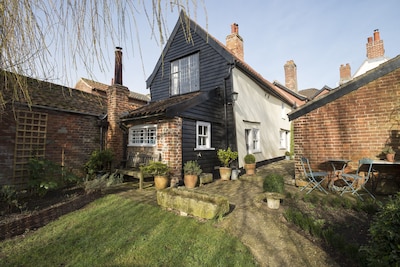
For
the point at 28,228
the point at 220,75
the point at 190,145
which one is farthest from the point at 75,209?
the point at 220,75

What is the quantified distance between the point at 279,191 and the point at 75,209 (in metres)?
5.47

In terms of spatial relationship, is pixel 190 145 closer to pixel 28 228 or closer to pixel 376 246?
pixel 28 228

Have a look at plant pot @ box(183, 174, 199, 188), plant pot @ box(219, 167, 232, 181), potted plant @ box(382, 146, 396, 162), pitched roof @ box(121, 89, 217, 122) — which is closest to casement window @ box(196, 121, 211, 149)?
pitched roof @ box(121, 89, 217, 122)

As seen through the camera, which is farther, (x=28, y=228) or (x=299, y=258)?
(x=28, y=228)

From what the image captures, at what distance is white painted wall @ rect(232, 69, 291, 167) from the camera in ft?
34.4

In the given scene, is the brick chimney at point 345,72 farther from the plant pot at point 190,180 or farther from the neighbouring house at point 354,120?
the plant pot at point 190,180

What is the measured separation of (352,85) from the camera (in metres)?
6.17

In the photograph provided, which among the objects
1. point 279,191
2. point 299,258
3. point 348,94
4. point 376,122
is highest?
point 348,94

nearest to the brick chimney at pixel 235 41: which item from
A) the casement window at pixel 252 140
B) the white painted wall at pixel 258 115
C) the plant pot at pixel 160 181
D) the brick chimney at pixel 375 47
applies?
the white painted wall at pixel 258 115

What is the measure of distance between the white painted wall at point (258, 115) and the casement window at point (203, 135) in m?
1.80

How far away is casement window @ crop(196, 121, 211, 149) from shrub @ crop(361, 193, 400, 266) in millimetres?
6717

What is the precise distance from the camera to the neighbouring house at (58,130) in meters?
6.57

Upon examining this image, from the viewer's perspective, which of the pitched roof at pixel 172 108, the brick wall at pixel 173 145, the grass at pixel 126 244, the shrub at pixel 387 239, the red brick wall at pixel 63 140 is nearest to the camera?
the shrub at pixel 387 239

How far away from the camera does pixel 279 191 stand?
5121 millimetres
